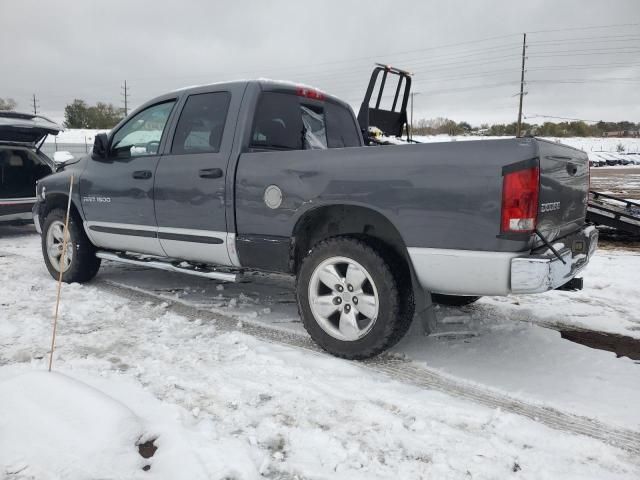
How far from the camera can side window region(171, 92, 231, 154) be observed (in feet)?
13.0

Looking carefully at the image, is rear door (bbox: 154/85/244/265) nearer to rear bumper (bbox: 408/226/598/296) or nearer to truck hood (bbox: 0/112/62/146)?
rear bumper (bbox: 408/226/598/296)

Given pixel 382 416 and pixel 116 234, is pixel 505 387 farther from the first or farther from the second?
pixel 116 234

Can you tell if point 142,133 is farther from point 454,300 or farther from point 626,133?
point 626,133

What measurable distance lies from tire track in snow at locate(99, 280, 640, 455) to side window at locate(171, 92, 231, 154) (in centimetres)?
142

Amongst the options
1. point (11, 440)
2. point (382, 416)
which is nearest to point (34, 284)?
point (11, 440)

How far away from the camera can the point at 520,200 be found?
2.56 meters

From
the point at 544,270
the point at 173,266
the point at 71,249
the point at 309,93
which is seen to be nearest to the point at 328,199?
the point at 544,270

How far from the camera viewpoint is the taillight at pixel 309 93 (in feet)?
14.0

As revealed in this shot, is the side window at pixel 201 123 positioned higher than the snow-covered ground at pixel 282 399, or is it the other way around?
the side window at pixel 201 123

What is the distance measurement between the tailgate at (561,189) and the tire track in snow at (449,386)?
99 cm

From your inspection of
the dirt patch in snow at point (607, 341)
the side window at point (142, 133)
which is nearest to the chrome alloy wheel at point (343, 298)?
the dirt patch in snow at point (607, 341)

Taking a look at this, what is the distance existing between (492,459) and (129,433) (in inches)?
65.6

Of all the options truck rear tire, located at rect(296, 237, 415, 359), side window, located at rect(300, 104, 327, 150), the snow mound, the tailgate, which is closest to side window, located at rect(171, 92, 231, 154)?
side window, located at rect(300, 104, 327, 150)

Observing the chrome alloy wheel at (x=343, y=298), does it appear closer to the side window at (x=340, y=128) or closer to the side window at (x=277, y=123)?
the side window at (x=277, y=123)
